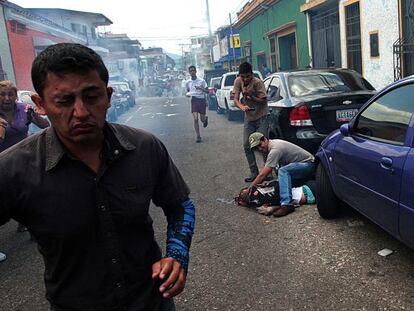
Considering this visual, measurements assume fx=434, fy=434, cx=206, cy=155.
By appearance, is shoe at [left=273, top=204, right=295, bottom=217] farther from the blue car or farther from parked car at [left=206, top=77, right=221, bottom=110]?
parked car at [left=206, top=77, right=221, bottom=110]

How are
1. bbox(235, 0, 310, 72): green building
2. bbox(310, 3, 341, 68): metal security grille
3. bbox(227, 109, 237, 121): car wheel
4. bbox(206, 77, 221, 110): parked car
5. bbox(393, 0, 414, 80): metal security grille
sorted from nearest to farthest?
bbox(393, 0, 414, 80): metal security grille
bbox(310, 3, 341, 68): metal security grille
bbox(227, 109, 237, 121): car wheel
bbox(235, 0, 310, 72): green building
bbox(206, 77, 221, 110): parked car

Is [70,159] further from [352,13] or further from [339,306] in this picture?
[352,13]

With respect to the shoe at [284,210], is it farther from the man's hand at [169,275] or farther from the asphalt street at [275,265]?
the man's hand at [169,275]

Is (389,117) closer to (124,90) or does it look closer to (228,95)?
(228,95)

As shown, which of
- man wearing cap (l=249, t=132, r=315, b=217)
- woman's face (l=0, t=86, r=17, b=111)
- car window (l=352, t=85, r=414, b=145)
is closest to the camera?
car window (l=352, t=85, r=414, b=145)

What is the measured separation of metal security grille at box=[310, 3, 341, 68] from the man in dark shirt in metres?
12.7

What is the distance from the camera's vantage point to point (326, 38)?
Result: 46.2ft

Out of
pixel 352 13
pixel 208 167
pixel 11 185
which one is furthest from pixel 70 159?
pixel 352 13

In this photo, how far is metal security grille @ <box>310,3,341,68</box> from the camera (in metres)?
13.3

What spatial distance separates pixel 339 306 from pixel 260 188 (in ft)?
7.69

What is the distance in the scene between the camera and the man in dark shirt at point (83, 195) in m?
1.40

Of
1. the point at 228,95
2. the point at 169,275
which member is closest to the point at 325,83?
the point at 169,275

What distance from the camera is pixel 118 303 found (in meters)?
1.48

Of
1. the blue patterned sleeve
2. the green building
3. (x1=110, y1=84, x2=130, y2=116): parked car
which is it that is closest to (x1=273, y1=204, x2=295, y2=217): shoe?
the blue patterned sleeve
